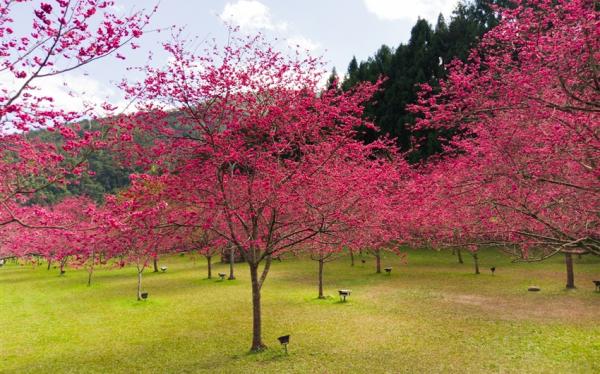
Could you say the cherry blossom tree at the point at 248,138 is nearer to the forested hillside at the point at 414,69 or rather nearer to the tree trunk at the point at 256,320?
the tree trunk at the point at 256,320

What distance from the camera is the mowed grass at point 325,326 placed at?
12.4 meters

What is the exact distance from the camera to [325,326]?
16531mm

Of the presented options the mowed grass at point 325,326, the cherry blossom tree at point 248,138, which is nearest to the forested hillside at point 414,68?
the mowed grass at point 325,326

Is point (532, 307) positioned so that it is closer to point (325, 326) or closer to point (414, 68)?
point (325, 326)

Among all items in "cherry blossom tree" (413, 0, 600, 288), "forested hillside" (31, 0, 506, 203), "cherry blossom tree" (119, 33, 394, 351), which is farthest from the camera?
"forested hillside" (31, 0, 506, 203)

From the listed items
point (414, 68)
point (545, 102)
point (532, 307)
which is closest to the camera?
point (545, 102)

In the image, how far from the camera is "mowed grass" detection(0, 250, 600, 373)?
→ 12414mm

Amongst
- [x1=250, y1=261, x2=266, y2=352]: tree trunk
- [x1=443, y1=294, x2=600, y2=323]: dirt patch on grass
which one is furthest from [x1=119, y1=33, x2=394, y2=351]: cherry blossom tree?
[x1=443, y1=294, x2=600, y2=323]: dirt patch on grass

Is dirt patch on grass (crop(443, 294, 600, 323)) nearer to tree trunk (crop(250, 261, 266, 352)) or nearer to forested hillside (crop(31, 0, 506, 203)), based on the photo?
tree trunk (crop(250, 261, 266, 352))

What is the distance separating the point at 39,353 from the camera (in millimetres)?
14711

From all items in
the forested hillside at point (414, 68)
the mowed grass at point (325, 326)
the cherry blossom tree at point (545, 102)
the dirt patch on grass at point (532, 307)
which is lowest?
the mowed grass at point (325, 326)

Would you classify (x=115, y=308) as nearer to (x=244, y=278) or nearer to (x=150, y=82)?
(x=244, y=278)

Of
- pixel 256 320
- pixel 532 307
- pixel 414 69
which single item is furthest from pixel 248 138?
pixel 414 69

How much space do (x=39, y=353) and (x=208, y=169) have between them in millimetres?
9171
